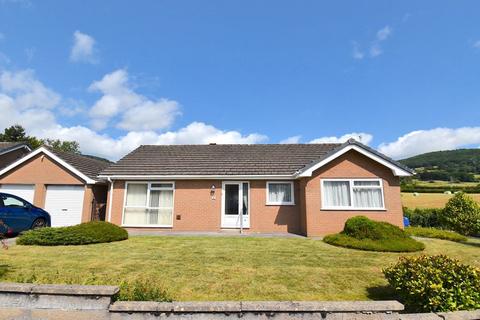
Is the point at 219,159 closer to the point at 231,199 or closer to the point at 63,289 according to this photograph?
the point at 231,199

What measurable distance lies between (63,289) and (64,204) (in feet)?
48.8

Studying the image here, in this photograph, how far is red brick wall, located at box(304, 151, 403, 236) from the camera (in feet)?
45.3

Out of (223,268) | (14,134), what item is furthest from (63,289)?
(14,134)

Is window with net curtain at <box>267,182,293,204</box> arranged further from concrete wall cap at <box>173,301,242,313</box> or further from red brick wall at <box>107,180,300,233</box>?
concrete wall cap at <box>173,301,242,313</box>

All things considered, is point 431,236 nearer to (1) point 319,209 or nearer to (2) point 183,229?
(1) point 319,209

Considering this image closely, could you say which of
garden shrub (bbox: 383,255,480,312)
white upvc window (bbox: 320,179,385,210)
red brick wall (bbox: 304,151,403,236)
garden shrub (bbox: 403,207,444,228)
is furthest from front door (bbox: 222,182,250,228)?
garden shrub (bbox: 403,207,444,228)

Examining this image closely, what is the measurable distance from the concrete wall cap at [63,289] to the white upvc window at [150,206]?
38.3 ft

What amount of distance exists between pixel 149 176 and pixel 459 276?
14.6 metres

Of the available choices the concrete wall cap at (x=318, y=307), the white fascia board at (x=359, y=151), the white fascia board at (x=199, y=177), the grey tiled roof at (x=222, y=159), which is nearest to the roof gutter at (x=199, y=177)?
the white fascia board at (x=199, y=177)

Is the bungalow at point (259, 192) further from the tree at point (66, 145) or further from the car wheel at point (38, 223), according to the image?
the tree at point (66, 145)

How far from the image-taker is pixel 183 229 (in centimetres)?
1578

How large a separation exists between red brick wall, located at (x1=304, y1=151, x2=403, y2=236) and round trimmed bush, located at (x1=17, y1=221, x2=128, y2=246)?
9297mm

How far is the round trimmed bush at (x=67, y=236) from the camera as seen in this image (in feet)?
33.6

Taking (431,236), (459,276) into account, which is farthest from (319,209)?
(459,276)
